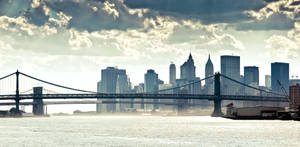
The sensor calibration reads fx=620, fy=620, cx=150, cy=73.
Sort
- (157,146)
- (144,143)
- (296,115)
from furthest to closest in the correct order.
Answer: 1. (296,115)
2. (144,143)
3. (157,146)

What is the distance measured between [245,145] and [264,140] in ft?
31.8

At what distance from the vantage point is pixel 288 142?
269ft

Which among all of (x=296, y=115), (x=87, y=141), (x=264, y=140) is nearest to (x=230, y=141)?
(x=264, y=140)

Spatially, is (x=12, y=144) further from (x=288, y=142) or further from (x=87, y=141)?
(x=288, y=142)

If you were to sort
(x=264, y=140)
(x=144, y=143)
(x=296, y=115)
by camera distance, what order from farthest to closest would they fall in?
(x=296, y=115), (x=264, y=140), (x=144, y=143)

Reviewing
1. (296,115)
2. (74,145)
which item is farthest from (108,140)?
(296,115)

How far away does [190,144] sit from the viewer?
258 feet

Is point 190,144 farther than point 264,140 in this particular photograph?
No

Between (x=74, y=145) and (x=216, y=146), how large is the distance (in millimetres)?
17541

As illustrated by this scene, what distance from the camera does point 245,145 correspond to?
77.0 metres

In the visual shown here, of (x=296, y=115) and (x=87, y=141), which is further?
(x=296, y=115)

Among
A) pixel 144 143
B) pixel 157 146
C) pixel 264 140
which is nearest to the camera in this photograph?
pixel 157 146

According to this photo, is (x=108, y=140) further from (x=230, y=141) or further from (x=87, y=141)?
(x=230, y=141)

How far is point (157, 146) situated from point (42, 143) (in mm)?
15792
